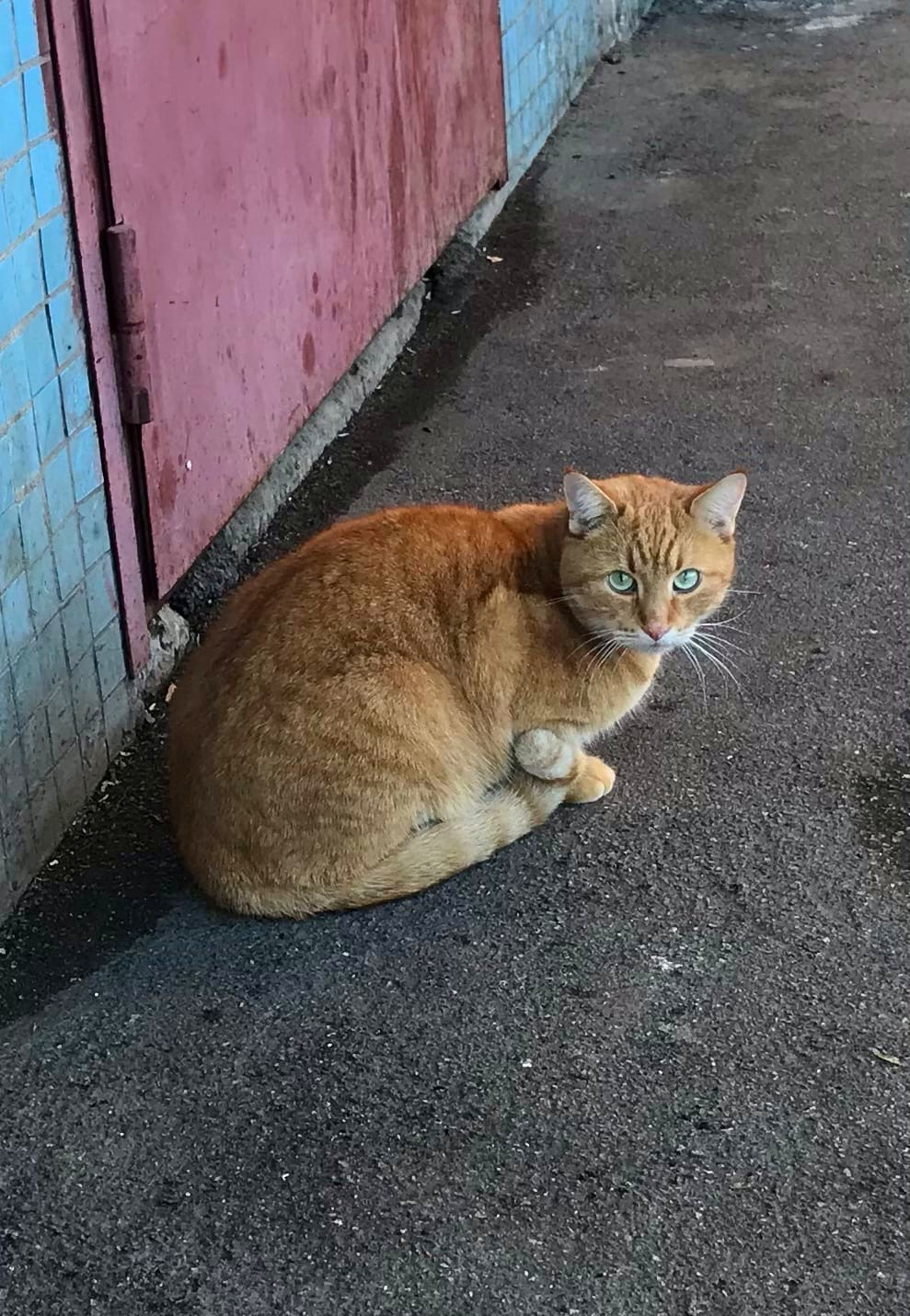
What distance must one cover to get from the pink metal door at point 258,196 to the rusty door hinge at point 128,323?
59 millimetres

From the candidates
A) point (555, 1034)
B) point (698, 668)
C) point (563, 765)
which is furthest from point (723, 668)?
point (555, 1034)

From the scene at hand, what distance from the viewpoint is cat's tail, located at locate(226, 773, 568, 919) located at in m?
2.79

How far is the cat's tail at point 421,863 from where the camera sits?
2.79m

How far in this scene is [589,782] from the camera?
309 centimetres

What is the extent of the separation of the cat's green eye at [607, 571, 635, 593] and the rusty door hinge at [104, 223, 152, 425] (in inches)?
40.3

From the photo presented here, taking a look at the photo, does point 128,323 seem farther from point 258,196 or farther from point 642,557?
point 642,557

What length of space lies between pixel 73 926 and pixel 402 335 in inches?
106

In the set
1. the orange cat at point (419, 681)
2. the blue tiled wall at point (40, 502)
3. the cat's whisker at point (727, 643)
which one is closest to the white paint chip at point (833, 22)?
the cat's whisker at point (727, 643)

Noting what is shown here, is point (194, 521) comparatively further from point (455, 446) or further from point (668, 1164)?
point (668, 1164)

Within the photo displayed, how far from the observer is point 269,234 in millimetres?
3859

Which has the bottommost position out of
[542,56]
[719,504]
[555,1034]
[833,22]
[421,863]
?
[555,1034]

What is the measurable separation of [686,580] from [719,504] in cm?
15

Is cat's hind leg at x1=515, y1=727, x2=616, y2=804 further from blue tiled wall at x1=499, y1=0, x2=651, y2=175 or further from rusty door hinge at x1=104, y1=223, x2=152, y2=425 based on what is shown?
blue tiled wall at x1=499, y1=0, x2=651, y2=175

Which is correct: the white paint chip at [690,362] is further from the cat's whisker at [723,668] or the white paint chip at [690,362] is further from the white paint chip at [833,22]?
the white paint chip at [833,22]
